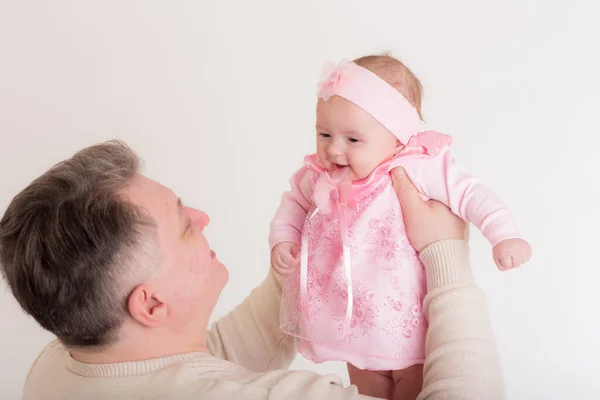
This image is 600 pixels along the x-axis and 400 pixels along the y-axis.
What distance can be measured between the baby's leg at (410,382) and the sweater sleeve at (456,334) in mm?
171

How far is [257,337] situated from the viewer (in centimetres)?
199

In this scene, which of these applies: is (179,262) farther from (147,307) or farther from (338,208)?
(338,208)

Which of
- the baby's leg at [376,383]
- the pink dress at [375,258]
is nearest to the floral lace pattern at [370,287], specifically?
the pink dress at [375,258]

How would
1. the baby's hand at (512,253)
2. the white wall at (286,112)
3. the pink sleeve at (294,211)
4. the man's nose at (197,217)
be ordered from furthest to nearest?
the white wall at (286,112) → the pink sleeve at (294,211) → the man's nose at (197,217) → the baby's hand at (512,253)

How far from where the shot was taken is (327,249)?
1.78 meters

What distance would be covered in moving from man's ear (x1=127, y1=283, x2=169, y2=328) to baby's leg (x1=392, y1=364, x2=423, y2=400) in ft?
1.97

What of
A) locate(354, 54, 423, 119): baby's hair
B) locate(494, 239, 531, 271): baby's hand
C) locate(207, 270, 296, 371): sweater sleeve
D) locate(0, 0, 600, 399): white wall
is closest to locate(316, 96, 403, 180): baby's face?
locate(354, 54, 423, 119): baby's hair

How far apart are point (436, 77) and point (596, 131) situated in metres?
0.66

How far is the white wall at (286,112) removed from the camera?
2943 mm

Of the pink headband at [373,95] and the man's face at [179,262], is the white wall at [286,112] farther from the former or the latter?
the man's face at [179,262]

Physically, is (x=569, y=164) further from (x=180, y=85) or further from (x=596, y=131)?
(x=180, y=85)

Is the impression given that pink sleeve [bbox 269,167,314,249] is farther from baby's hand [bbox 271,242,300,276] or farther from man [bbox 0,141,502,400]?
man [bbox 0,141,502,400]

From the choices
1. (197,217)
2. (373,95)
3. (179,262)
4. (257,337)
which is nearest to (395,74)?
(373,95)

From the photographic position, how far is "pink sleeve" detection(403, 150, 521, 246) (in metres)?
1.60
